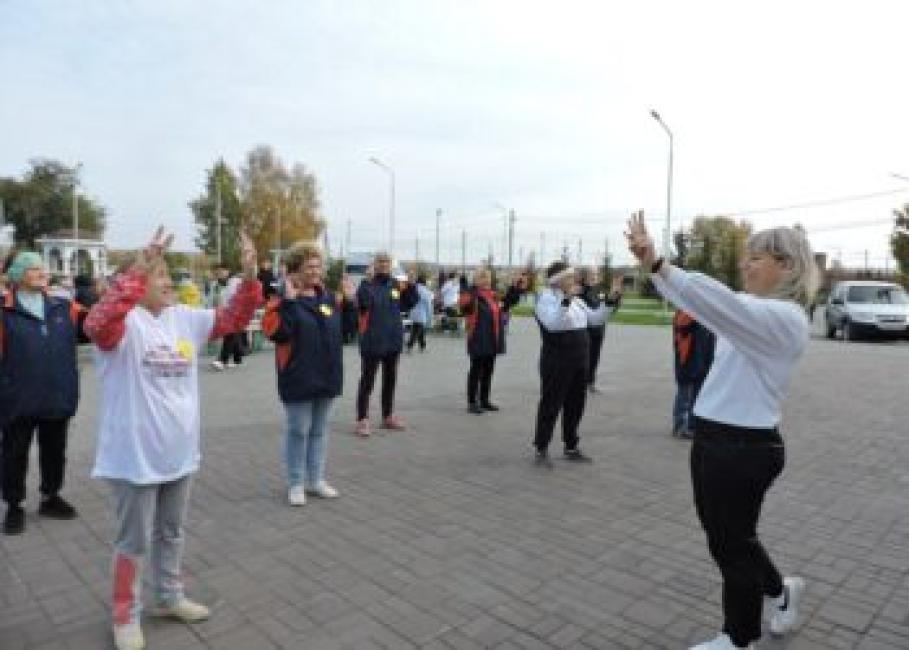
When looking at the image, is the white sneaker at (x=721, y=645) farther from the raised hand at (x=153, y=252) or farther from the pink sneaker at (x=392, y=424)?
the pink sneaker at (x=392, y=424)

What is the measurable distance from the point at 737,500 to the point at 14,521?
4.61m

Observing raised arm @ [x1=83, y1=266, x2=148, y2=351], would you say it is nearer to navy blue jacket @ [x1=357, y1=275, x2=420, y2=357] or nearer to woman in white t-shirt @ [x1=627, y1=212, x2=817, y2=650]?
woman in white t-shirt @ [x1=627, y1=212, x2=817, y2=650]

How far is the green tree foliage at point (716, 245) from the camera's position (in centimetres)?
5403

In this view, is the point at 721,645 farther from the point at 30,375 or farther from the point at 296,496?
the point at 30,375

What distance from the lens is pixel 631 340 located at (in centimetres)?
2108

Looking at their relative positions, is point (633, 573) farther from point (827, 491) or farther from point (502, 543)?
point (827, 491)

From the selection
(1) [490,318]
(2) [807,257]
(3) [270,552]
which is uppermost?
(2) [807,257]

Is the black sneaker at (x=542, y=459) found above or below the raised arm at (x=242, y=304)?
below

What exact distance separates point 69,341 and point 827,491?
242 inches

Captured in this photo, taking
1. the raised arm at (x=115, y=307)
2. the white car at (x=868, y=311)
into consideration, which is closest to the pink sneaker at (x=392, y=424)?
the raised arm at (x=115, y=307)

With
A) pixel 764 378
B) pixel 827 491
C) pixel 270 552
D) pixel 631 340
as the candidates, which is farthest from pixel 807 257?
pixel 631 340

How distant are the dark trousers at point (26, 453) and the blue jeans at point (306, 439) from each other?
1.57 m

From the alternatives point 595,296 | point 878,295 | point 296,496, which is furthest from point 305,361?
point 878,295

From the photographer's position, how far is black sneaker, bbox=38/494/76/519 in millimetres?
5148
